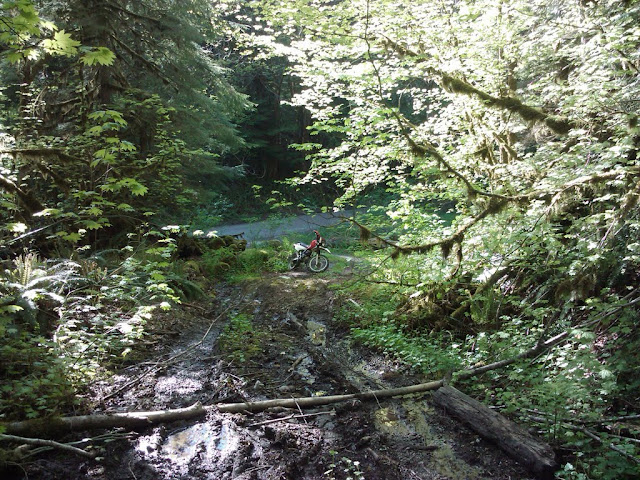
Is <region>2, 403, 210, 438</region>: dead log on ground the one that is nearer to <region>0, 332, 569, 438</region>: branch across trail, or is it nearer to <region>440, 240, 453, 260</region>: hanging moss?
<region>0, 332, 569, 438</region>: branch across trail

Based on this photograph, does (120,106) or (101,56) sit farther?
(120,106)

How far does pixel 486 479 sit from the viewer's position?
3426mm

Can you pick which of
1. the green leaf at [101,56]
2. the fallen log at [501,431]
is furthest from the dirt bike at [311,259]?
the green leaf at [101,56]

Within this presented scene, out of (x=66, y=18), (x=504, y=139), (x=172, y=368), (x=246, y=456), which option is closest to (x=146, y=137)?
(x=66, y=18)

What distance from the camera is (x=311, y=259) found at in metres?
12.2

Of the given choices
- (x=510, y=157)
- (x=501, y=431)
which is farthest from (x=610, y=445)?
(x=510, y=157)

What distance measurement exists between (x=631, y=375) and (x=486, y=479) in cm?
182

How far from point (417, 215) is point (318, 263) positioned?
5.17 m

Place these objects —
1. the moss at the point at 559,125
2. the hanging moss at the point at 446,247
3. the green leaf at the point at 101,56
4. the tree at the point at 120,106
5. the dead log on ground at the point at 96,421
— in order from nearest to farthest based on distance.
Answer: the dead log on ground at the point at 96,421
the green leaf at the point at 101,56
the hanging moss at the point at 446,247
the moss at the point at 559,125
the tree at the point at 120,106

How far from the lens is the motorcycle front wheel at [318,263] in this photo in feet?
39.3

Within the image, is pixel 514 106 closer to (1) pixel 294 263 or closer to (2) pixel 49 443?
(2) pixel 49 443

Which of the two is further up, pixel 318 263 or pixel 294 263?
pixel 318 263

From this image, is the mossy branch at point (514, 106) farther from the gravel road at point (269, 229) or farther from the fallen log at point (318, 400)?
the gravel road at point (269, 229)

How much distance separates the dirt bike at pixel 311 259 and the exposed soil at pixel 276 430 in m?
5.47
